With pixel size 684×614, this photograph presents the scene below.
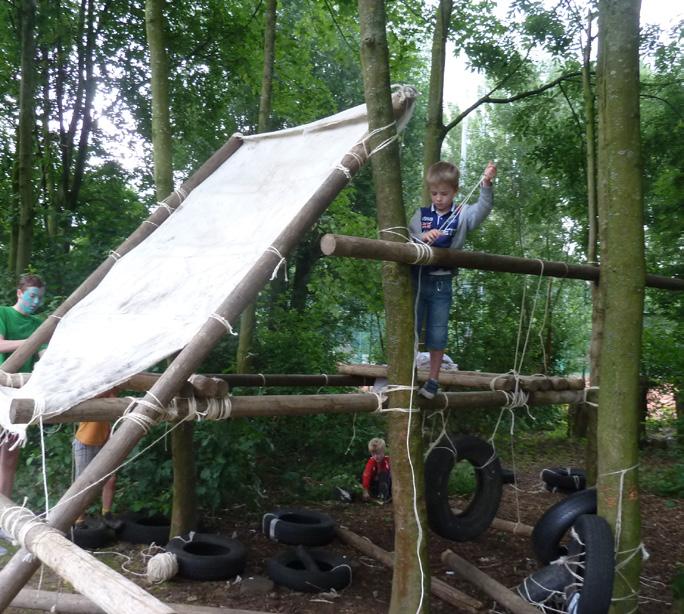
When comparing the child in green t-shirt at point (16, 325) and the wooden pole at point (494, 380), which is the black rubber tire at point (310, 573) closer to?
the wooden pole at point (494, 380)

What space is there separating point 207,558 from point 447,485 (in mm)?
1633

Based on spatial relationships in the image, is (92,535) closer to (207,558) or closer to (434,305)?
(207,558)

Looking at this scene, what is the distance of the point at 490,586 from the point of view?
4051 millimetres

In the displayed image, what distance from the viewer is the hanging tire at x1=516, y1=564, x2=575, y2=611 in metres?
3.54

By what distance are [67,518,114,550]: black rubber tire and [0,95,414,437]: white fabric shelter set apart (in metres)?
2.07

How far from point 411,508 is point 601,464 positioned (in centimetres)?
108

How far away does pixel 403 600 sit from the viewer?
3066 millimetres

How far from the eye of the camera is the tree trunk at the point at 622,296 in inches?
131

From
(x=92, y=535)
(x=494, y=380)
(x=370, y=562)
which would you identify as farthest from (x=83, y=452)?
(x=494, y=380)

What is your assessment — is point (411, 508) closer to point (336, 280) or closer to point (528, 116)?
point (528, 116)

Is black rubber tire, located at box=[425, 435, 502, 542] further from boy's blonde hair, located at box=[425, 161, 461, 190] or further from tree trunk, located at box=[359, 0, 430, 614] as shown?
boy's blonde hair, located at box=[425, 161, 461, 190]

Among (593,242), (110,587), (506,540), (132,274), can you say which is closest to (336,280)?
(593,242)

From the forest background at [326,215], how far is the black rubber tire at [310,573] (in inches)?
54.5

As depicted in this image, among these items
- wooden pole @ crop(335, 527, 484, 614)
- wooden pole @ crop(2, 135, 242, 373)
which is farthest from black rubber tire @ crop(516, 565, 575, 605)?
wooden pole @ crop(2, 135, 242, 373)
